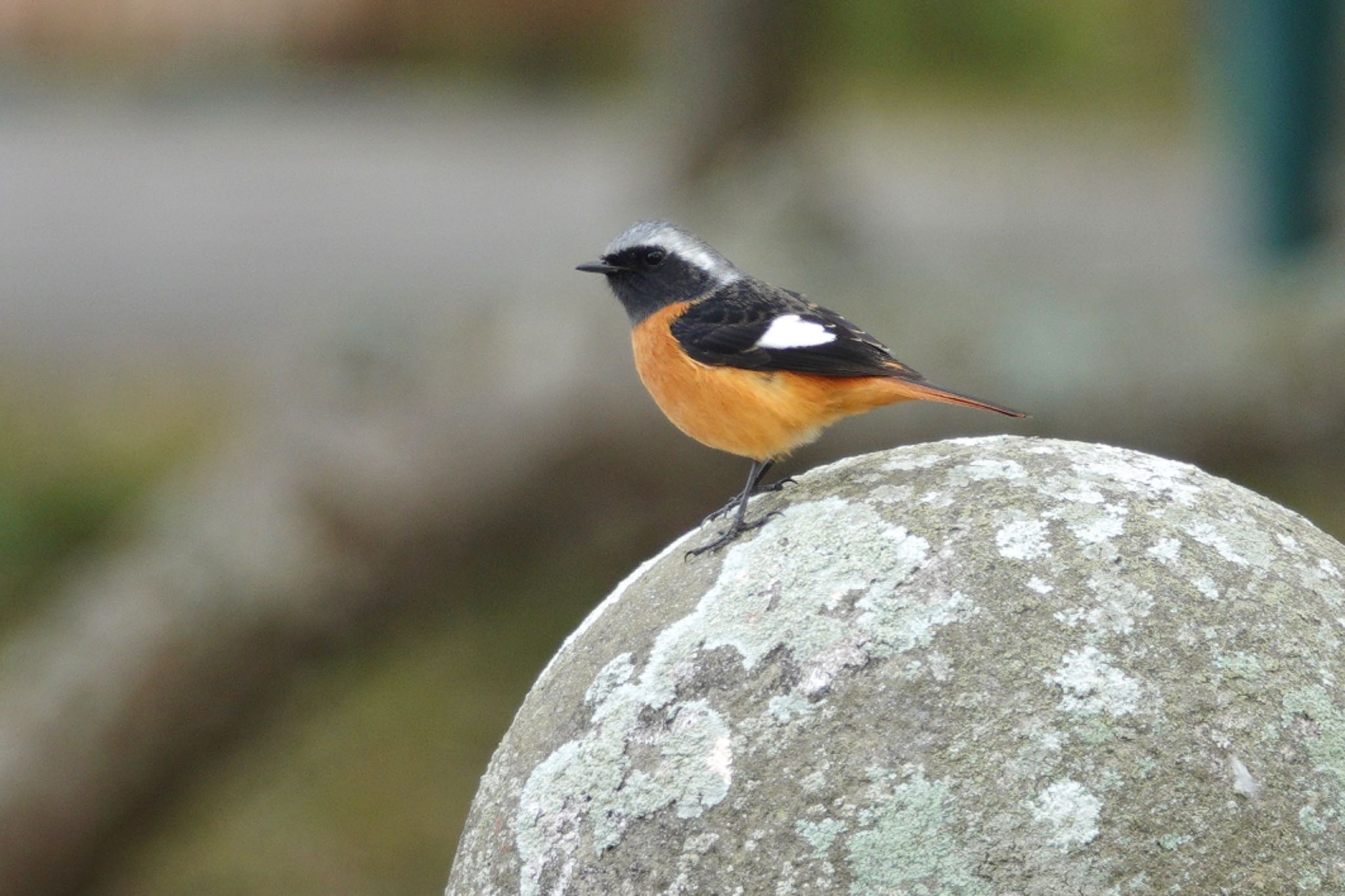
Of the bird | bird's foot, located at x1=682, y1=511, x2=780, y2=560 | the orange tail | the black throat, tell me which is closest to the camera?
bird's foot, located at x1=682, y1=511, x2=780, y2=560

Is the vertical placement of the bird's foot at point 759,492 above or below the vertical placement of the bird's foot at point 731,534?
above

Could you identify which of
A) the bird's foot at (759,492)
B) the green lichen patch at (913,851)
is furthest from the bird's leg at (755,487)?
the green lichen patch at (913,851)

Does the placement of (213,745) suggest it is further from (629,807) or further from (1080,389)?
(629,807)

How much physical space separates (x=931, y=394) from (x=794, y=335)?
1.31 feet

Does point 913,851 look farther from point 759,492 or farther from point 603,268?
point 603,268

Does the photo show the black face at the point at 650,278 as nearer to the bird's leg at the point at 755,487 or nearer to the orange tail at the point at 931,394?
the bird's leg at the point at 755,487

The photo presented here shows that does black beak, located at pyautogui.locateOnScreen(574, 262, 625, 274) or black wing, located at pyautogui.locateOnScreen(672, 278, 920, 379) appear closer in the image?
black wing, located at pyautogui.locateOnScreen(672, 278, 920, 379)

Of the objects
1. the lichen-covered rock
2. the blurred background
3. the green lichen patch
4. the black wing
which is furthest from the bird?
the blurred background

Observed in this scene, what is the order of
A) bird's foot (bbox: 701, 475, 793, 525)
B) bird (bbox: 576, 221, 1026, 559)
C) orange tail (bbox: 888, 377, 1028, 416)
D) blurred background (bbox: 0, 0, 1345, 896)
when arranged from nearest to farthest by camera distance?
orange tail (bbox: 888, 377, 1028, 416) < bird's foot (bbox: 701, 475, 793, 525) < bird (bbox: 576, 221, 1026, 559) < blurred background (bbox: 0, 0, 1345, 896)

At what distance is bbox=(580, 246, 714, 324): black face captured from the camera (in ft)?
14.9

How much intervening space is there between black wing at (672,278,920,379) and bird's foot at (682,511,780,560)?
1.93ft

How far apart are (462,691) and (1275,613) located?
29.5ft

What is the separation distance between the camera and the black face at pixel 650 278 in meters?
4.54

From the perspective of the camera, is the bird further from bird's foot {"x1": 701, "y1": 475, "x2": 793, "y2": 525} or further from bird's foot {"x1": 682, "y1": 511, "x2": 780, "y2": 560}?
bird's foot {"x1": 682, "y1": 511, "x2": 780, "y2": 560}
